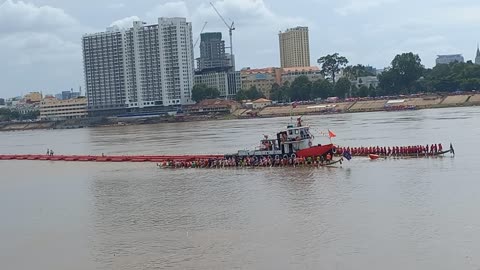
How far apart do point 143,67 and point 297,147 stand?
423 ft

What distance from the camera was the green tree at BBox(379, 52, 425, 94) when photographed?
121 meters

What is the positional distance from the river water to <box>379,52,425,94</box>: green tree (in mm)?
85504

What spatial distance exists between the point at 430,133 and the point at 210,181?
81.3 ft

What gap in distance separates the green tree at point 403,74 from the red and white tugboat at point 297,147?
88.3m

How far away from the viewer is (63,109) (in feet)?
575

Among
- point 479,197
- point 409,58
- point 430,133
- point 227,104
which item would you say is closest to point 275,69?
point 227,104

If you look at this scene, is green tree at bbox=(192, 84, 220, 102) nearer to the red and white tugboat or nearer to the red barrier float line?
the red barrier float line

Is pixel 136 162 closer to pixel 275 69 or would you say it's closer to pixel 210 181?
pixel 210 181

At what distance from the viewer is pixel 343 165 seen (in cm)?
3538

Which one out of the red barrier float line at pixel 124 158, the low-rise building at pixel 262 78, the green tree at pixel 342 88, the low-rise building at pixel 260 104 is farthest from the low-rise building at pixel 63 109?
the red barrier float line at pixel 124 158

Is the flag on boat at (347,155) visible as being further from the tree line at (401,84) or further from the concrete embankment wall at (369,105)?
the tree line at (401,84)

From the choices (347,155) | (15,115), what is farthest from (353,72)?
(347,155)

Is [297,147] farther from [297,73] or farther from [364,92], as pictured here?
[297,73]

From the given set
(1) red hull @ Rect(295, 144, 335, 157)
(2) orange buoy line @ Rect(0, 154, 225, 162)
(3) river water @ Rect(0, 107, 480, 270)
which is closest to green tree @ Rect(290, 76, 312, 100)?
(2) orange buoy line @ Rect(0, 154, 225, 162)
